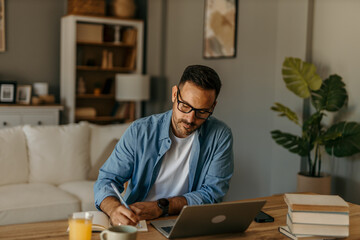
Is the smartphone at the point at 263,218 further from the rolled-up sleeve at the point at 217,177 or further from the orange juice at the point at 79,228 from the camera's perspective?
the orange juice at the point at 79,228

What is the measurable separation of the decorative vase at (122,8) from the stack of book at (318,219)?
455cm

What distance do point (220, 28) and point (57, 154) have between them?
1973 millimetres

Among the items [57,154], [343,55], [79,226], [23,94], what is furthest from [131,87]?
[79,226]

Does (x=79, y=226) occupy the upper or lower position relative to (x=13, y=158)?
upper

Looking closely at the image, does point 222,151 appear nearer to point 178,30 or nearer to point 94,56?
point 178,30

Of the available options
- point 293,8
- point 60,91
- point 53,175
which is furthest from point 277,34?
point 60,91

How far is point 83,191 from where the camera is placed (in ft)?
11.5

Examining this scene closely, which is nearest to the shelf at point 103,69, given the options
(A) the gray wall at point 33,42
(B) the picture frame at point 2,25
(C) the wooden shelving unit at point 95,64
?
(C) the wooden shelving unit at point 95,64

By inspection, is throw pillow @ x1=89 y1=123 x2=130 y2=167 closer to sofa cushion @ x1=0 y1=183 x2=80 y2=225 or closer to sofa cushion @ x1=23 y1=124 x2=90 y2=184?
sofa cushion @ x1=23 y1=124 x2=90 y2=184

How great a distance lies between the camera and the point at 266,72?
4039 mm

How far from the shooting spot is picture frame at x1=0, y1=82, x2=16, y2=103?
5.10m

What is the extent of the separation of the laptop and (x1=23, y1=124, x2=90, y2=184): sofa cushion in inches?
93.2

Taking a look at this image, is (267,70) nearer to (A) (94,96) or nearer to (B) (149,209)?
(A) (94,96)

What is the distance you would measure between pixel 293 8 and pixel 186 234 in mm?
2714
